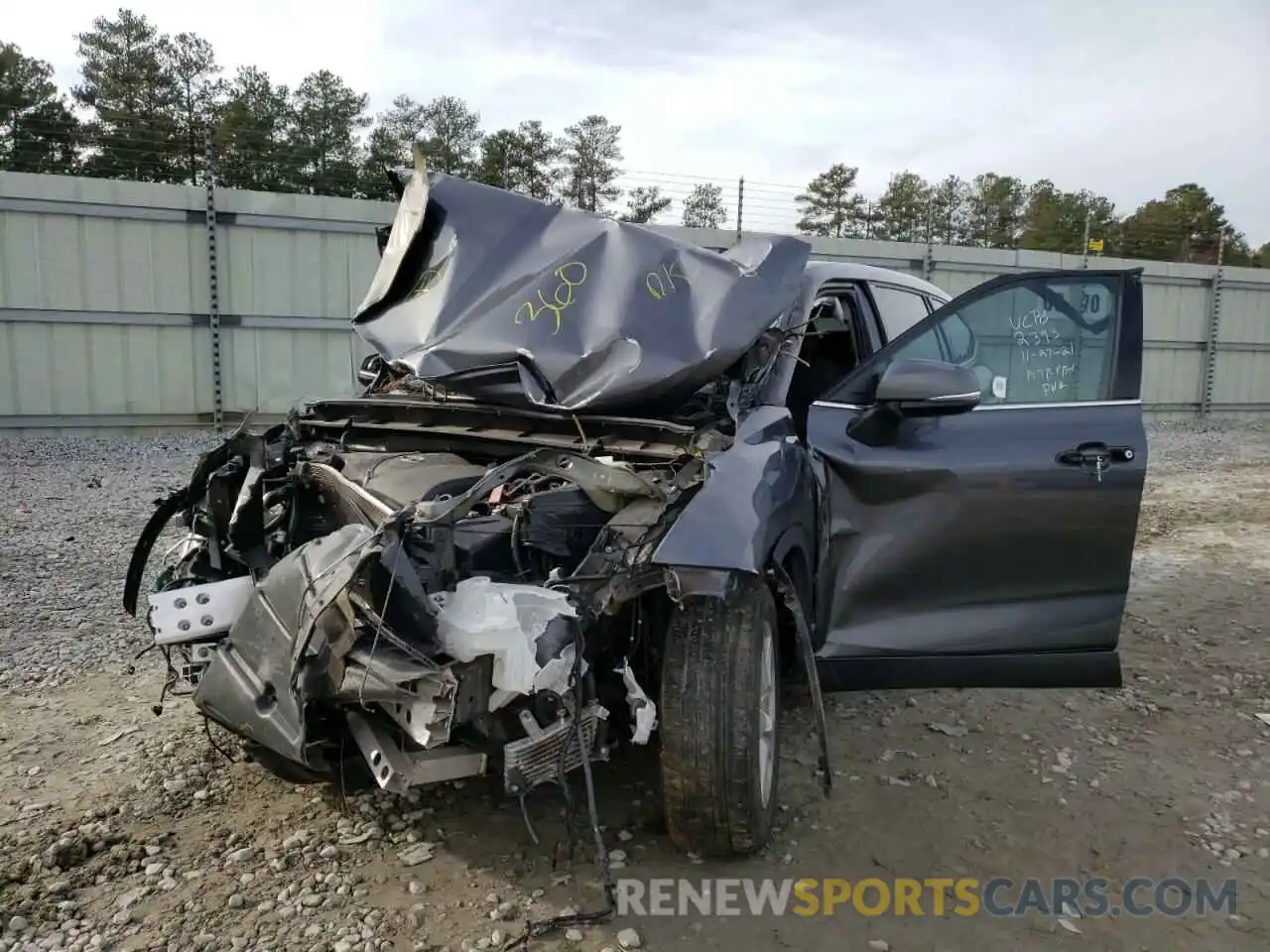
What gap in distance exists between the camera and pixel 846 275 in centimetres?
412

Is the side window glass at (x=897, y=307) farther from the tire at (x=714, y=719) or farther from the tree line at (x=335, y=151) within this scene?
the tree line at (x=335, y=151)

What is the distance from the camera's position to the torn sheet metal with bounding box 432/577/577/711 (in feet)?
7.27

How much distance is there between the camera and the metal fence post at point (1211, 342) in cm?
1655

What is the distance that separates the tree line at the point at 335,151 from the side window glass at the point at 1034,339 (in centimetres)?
1002

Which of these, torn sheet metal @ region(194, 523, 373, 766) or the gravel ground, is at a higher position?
torn sheet metal @ region(194, 523, 373, 766)

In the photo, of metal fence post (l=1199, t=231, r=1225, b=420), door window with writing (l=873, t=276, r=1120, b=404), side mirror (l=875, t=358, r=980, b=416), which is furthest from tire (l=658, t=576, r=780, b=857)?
metal fence post (l=1199, t=231, r=1225, b=420)

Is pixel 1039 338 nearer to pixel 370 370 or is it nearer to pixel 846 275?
pixel 846 275

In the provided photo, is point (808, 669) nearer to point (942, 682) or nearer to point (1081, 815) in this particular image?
point (942, 682)

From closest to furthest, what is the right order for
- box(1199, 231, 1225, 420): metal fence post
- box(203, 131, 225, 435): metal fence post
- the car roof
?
the car roof → box(203, 131, 225, 435): metal fence post → box(1199, 231, 1225, 420): metal fence post

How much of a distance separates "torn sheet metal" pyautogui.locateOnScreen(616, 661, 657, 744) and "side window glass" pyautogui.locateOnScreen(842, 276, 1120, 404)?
150 centimetres

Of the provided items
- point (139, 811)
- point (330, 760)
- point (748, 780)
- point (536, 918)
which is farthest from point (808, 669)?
point (139, 811)

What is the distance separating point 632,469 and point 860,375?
1136 mm

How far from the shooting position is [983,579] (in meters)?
3.32

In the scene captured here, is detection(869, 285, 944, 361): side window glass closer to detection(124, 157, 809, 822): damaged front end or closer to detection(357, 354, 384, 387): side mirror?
detection(124, 157, 809, 822): damaged front end
